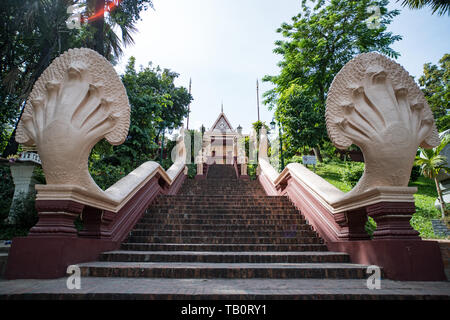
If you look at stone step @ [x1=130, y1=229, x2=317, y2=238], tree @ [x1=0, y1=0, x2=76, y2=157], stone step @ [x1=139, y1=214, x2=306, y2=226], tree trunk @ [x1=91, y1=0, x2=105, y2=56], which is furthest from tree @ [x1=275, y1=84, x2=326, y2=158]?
tree @ [x1=0, y1=0, x2=76, y2=157]

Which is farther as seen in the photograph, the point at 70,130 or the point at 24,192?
the point at 24,192

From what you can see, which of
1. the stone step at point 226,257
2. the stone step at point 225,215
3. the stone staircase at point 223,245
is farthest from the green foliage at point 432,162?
the stone step at point 226,257

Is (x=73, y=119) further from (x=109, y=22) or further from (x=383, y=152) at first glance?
(x=109, y=22)

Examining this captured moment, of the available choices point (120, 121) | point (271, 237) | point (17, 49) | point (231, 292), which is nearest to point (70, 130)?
point (120, 121)

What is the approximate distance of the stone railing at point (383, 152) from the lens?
3.05 metres

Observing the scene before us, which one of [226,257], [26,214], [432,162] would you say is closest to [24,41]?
[26,214]

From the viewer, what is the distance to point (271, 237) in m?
4.80

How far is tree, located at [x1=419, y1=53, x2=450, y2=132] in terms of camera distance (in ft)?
70.1

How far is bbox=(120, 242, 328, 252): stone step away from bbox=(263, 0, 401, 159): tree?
29.8ft

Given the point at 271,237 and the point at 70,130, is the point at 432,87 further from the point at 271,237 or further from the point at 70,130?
the point at 70,130

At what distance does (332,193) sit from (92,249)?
158 inches

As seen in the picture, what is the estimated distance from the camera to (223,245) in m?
4.45

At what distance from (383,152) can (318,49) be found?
14.3 meters
